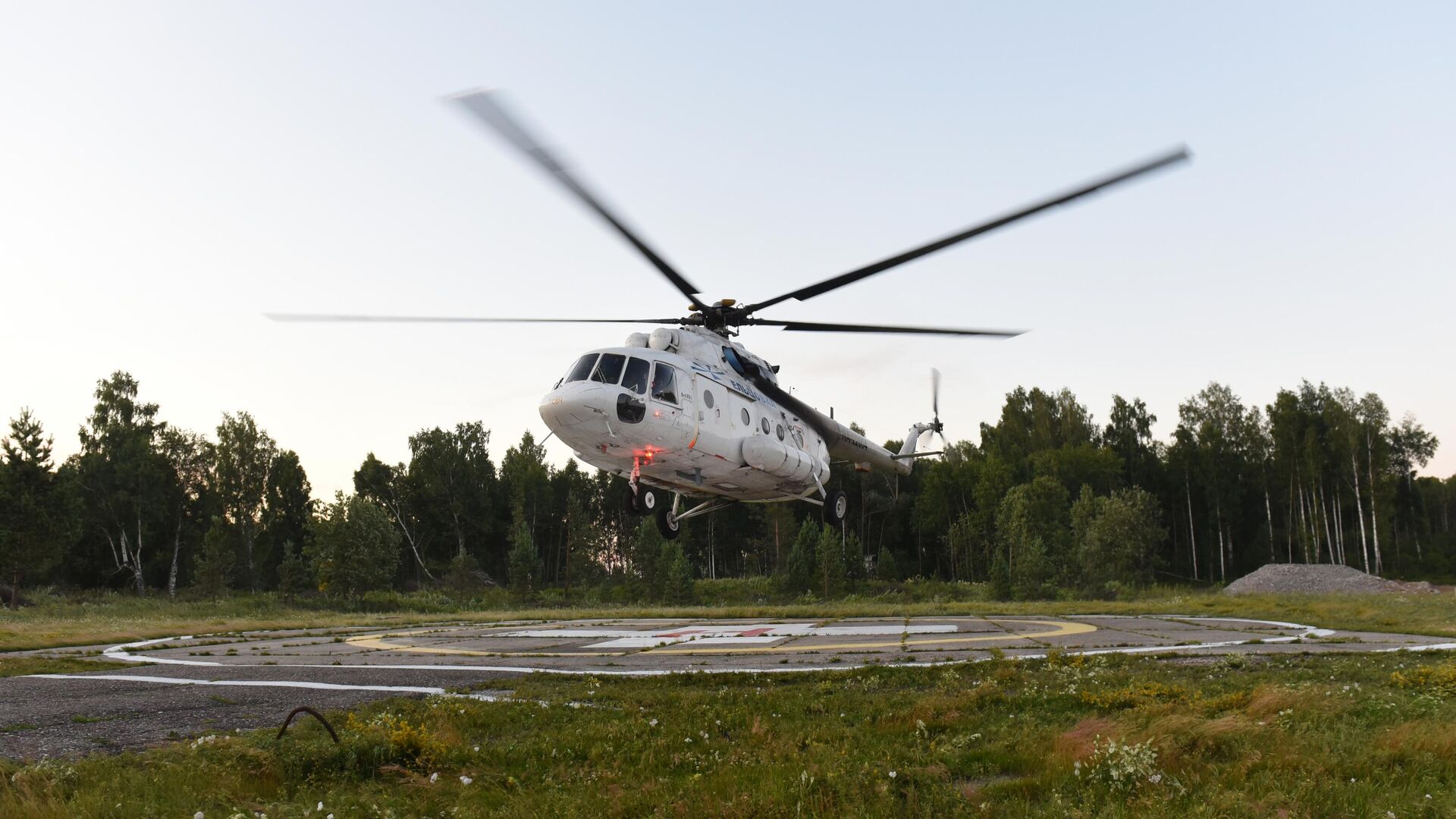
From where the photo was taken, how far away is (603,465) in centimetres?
2103

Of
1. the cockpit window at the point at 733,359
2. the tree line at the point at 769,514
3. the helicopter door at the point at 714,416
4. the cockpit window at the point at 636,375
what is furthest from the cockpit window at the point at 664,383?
the tree line at the point at 769,514

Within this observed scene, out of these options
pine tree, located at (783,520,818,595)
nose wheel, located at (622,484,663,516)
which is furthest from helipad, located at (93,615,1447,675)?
pine tree, located at (783,520,818,595)

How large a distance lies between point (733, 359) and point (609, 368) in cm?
477

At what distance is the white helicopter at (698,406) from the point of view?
1852 cm

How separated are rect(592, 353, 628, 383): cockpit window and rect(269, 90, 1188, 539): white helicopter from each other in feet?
0.08

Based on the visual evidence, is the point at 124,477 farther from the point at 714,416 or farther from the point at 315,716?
the point at 315,716

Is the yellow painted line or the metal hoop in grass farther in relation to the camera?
the yellow painted line

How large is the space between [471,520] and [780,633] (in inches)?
2752

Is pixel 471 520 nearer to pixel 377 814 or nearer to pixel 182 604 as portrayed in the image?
pixel 182 604

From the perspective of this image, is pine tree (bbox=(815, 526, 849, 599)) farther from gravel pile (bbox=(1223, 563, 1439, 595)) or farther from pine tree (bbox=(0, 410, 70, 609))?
pine tree (bbox=(0, 410, 70, 609))

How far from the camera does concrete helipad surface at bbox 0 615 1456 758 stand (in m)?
11.0

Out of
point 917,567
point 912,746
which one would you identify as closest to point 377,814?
point 912,746

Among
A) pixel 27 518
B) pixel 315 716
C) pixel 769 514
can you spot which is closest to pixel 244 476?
pixel 27 518

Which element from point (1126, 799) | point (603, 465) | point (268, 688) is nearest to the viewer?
point (1126, 799)
